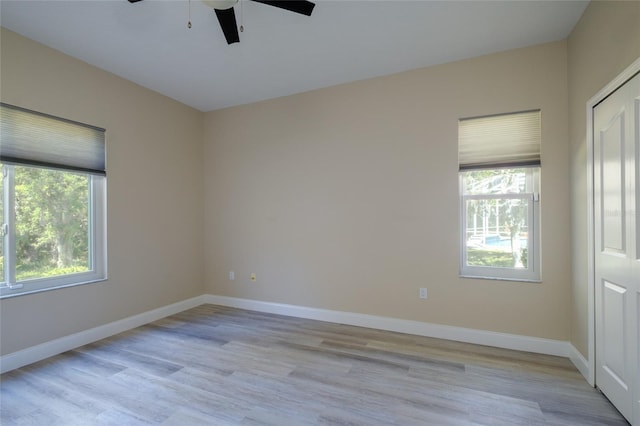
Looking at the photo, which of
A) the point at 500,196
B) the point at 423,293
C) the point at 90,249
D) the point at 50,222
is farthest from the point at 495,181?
the point at 50,222

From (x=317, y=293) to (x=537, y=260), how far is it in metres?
2.37

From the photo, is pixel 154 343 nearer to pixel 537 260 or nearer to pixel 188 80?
pixel 188 80

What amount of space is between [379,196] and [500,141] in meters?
1.31

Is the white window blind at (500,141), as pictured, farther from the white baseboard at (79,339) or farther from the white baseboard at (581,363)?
the white baseboard at (79,339)

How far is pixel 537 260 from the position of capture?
283cm

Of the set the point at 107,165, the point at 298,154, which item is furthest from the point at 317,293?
the point at 107,165

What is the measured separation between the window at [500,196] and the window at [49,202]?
12.9 feet

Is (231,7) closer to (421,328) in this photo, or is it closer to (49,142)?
(49,142)

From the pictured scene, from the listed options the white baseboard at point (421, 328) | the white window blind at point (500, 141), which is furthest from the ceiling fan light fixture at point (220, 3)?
the white baseboard at point (421, 328)

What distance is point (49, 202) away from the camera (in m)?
2.87

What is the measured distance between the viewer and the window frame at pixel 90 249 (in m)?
2.56

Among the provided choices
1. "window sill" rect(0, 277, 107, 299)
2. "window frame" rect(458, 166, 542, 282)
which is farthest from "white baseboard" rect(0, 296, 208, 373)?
"window frame" rect(458, 166, 542, 282)

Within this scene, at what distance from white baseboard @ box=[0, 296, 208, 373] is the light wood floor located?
3.5 inches

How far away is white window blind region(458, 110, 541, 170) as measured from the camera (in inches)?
111
